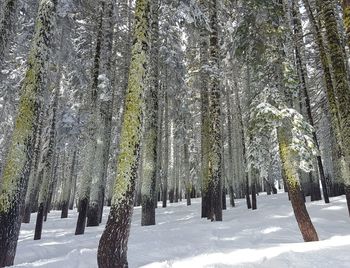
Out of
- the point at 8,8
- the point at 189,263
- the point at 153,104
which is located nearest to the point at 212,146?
the point at 153,104

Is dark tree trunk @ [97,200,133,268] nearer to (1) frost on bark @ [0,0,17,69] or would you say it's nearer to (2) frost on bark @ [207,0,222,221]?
(1) frost on bark @ [0,0,17,69]

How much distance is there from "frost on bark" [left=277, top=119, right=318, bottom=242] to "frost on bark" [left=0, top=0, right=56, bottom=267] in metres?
6.14

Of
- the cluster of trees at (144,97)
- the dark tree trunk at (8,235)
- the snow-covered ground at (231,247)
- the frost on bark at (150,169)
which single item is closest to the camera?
the snow-covered ground at (231,247)

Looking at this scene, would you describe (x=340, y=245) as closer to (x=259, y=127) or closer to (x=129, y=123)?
(x=259, y=127)

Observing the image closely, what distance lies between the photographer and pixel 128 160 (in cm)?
614

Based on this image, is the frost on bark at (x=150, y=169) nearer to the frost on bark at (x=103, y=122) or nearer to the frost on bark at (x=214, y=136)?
the frost on bark at (x=103, y=122)

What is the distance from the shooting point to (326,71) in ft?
36.3

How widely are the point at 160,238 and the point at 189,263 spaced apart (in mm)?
3193

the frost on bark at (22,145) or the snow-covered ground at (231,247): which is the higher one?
the frost on bark at (22,145)

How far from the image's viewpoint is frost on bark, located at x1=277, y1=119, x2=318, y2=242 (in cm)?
793

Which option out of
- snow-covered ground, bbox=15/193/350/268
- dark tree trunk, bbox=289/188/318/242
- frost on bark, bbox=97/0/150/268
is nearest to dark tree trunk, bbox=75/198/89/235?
snow-covered ground, bbox=15/193/350/268

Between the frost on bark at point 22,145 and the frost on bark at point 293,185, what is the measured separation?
20.1ft

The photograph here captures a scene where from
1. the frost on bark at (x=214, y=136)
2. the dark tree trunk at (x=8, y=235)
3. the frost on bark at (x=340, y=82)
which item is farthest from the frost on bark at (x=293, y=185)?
the dark tree trunk at (x=8, y=235)

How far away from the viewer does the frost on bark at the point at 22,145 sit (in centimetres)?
692
